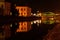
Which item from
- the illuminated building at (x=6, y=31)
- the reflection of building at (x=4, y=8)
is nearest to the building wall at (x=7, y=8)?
the reflection of building at (x=4, y=8)

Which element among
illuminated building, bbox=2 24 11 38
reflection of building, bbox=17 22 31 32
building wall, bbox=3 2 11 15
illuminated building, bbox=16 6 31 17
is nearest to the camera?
illuminated building, bbox=2 24 11 38

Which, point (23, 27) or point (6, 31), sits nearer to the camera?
point (6, 31)

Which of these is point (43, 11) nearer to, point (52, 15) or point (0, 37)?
point (52, 15)

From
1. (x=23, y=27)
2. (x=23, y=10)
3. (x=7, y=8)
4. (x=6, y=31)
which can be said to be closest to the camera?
(x=6, y=31)

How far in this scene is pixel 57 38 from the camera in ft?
21.2

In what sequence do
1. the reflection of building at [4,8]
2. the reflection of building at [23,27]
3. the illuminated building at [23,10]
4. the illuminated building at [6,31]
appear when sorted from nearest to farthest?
the illuminated building at [6,31] → the reflection of building at [4,8] → the reflection of building at [23,27] → the illuminated building at [23,10]

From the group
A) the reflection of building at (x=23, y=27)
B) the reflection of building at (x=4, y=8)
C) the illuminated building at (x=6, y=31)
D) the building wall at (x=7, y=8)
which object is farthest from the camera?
the reflection of building at (x=23, y=27)

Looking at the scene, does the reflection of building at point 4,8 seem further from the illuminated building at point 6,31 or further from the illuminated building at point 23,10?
the illuminated building at point 23,10

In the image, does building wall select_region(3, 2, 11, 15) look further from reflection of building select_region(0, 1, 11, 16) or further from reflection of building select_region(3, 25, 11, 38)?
reflection of building select_region(3, 25, 11, 38)

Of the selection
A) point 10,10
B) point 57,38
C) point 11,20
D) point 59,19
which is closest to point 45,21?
point 59,19

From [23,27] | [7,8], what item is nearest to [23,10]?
[23,27]

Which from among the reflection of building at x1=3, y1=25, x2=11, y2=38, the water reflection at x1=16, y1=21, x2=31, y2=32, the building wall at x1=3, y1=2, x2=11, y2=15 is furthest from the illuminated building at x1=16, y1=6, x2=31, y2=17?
the reflection of building at x1=3, y1=25, x2=11, y2=38

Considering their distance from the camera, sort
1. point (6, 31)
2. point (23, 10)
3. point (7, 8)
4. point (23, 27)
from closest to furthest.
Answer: point (6, 31) < point (7, 8) < point (23, 27) < point (23, 10)

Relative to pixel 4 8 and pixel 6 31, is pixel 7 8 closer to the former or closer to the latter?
pixel 4 8
